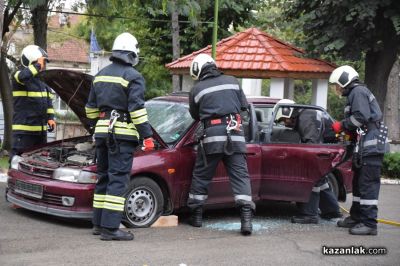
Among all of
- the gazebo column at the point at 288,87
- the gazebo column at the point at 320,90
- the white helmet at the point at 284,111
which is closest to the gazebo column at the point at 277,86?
the gazebo column at the point at 320,90

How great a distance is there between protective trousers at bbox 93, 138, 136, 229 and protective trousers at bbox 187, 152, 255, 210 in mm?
955

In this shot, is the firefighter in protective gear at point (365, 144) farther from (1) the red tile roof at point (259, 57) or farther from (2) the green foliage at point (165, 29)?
(2) the green foliage at point (165, 29)

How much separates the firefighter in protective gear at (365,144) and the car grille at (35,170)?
137 inches

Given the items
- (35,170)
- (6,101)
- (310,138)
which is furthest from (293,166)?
(6,101)

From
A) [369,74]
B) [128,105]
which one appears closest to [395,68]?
[369,74]

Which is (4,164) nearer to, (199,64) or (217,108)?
(199,64)

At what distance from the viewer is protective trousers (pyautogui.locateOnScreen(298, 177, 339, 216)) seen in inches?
305

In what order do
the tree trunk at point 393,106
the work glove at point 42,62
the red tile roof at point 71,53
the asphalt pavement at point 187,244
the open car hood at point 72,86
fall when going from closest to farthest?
the asphalt pavement at point 187,244, the open car hood at point 72,86, the work glove at point 42,62, the tree trunk at point 393,106, the red tile roof at point 71,53

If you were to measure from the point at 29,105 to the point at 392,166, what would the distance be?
8214 millimetres

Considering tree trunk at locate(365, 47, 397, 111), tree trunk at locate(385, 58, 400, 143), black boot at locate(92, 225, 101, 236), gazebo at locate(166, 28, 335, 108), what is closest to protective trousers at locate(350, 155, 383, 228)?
black boot at locate(92, 225, 101, 236)

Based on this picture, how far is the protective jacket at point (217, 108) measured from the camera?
678cm

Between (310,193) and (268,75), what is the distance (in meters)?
5.69

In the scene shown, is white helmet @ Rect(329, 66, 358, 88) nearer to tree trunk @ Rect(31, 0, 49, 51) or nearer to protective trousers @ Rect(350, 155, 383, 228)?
protective trousers @ Rect(350, 155, 383, 228)

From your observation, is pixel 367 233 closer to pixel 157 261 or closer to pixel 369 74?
pixel 157 261
